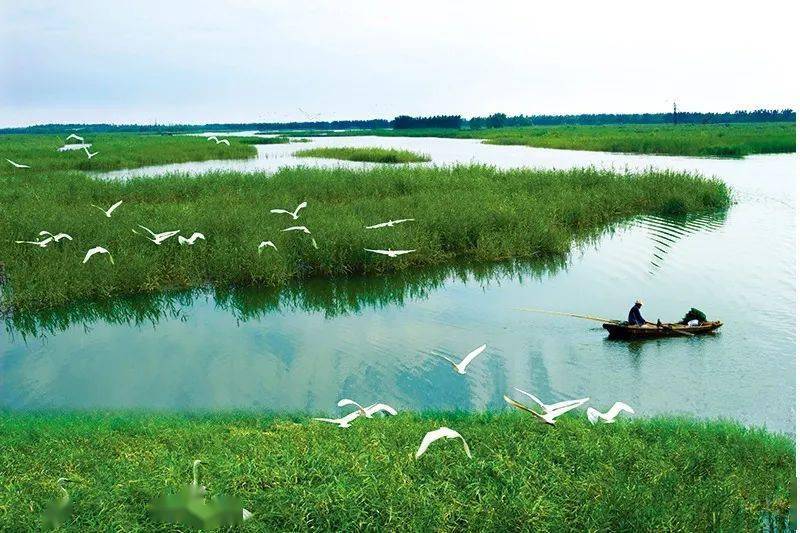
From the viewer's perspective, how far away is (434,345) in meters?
8.38

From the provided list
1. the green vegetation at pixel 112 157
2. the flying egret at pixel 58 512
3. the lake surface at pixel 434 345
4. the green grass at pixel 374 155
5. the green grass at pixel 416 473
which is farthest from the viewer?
the green grass at pixel 374 155

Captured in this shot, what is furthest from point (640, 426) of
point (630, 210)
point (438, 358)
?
point (630, 210)

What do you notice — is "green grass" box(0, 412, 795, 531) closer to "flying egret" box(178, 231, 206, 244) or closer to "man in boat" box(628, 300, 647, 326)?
"man in boat" box(628, 300, 647, 326)

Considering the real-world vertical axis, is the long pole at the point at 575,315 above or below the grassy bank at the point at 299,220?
below

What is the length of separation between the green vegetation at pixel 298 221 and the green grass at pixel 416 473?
5.36 meters

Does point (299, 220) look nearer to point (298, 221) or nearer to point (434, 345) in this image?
point (298, 221)

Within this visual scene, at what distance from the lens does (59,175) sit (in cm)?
2053

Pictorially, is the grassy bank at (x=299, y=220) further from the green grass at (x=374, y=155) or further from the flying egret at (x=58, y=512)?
the green grass at (x=374, y=155)

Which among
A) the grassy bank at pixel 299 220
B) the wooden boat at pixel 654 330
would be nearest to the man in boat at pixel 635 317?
the wooden boat at pixel 654 330

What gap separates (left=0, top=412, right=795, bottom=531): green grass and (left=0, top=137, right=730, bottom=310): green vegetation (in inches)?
211

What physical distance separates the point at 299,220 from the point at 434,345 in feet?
19.8

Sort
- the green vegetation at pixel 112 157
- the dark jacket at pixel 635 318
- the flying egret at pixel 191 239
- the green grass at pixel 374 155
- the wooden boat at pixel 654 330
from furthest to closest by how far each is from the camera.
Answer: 1. the green grass at pixel 374 155
2. the green vegetation at pixel 112 157
3. the flying egret at pixel 191 239
4. the dark jacket at pixel 635 318
5. the wooden boat at pixel 654 330

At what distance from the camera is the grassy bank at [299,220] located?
10.8m

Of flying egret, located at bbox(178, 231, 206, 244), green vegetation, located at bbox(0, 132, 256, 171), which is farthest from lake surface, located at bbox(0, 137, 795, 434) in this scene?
green vegetation, located at bbox(0, 132, 256, 171)
